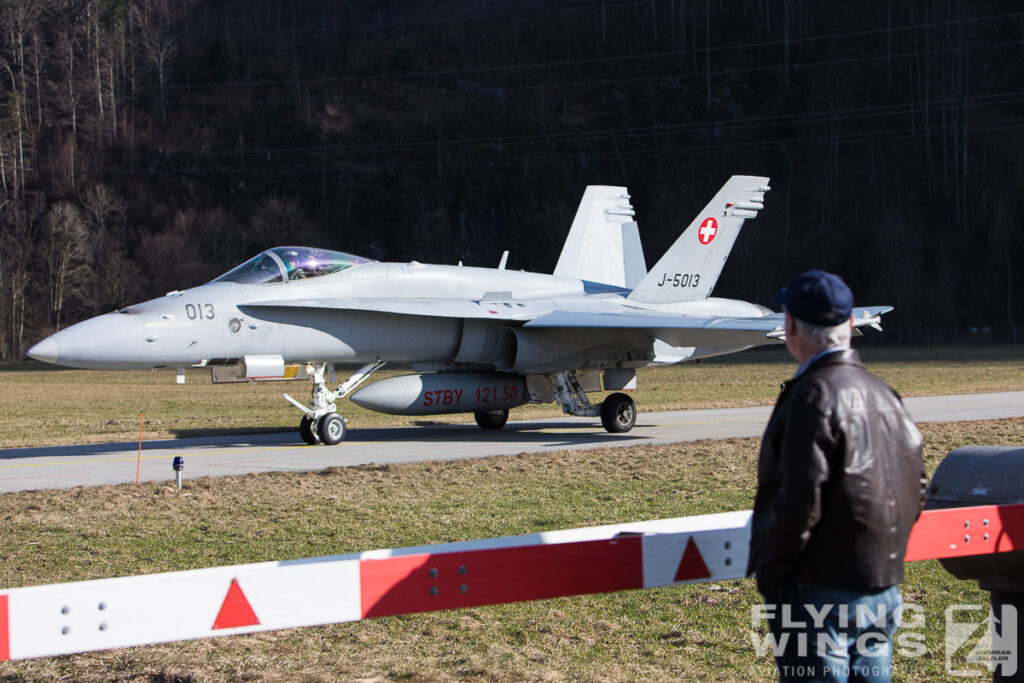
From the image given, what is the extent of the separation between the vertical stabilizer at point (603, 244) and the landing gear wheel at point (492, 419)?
309 centimetres

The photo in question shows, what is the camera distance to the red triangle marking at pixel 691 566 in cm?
376

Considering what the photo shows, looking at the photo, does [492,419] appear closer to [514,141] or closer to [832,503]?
[832,503]

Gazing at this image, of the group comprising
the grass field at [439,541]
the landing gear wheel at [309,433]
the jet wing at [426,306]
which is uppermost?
the jet wing at [426,306]

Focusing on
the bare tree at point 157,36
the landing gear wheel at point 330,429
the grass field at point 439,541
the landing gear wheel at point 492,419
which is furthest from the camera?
the bare tree at point 157,36

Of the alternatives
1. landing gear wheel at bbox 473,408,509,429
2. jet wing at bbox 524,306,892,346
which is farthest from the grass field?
landing gear wheel at bbox 473,408,509,429

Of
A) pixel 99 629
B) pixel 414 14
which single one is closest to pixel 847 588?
pixel 99 629

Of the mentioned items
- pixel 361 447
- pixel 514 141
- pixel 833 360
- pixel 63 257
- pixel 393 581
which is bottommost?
pixel 361 447

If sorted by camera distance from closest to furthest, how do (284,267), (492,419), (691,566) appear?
(691,566)
(284,267)
(492,419)

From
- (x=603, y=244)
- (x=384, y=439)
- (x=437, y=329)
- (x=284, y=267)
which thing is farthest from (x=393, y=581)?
(x=603, y=244)

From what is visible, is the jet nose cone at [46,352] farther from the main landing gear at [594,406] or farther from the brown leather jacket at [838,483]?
the brown leather jacket at [838,483]

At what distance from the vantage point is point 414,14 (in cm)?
10269

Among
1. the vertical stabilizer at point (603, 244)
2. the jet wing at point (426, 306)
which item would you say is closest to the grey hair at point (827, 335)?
the jet wing at point (426, 306)

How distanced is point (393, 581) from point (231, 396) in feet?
83.9

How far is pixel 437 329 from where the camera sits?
15.3 m
